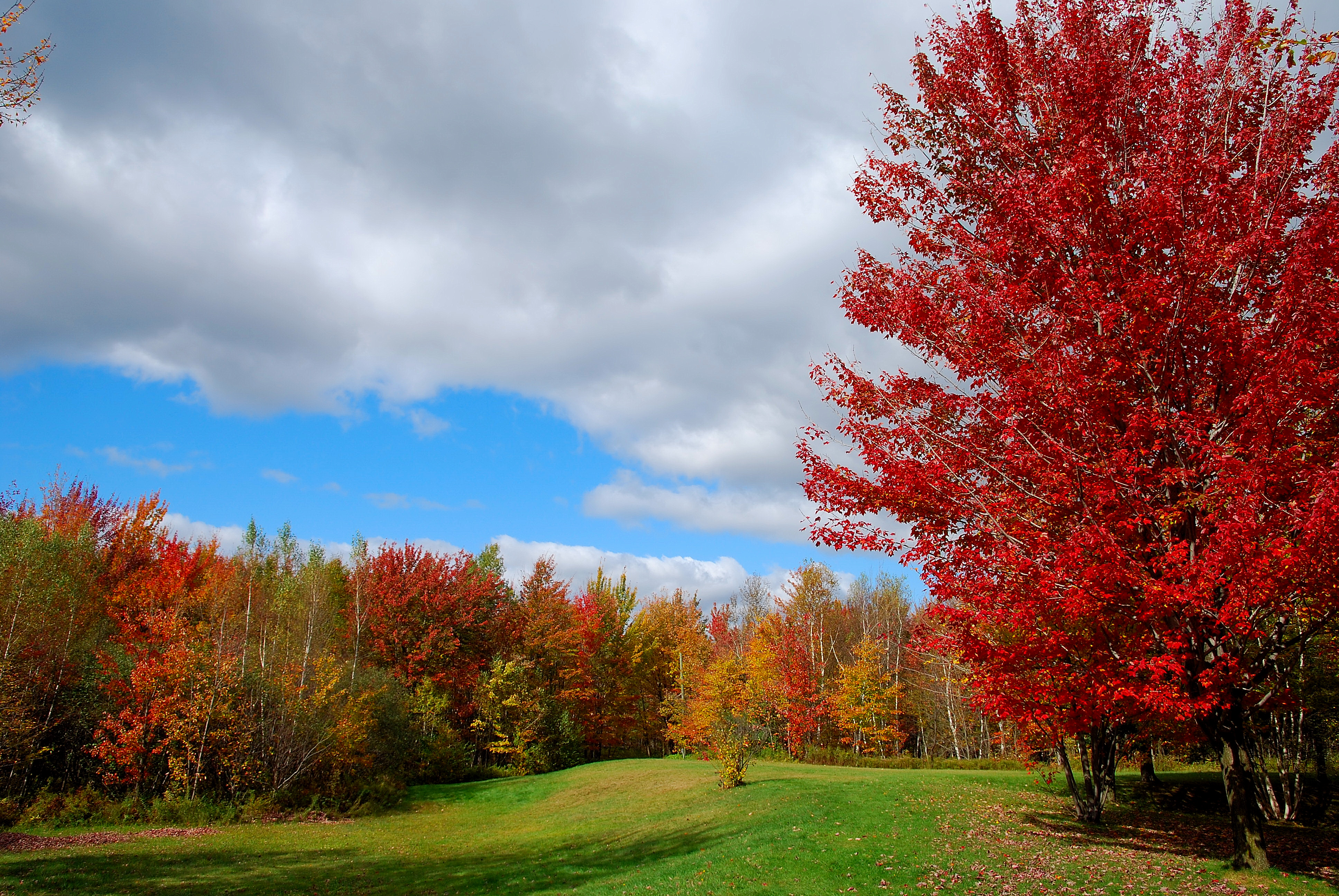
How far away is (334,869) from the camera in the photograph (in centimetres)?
1389

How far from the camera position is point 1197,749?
19.1 m

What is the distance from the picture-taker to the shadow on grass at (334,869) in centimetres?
1145

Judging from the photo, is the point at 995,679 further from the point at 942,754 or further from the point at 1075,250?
the point at 942,754

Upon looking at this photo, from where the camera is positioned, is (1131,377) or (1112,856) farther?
(1112,856)

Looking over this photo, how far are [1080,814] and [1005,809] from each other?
1666 millimetres

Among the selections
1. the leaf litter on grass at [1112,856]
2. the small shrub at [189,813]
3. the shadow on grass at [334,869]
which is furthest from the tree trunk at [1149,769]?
the small shrub at [189,813]

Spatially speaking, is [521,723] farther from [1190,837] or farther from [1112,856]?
[1112,856]

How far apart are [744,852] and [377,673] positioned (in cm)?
2042

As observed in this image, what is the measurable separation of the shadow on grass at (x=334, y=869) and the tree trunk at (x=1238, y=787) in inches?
337

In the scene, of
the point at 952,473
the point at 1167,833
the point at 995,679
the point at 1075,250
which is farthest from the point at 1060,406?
the point at 1167,833

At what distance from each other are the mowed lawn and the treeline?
2890 mm

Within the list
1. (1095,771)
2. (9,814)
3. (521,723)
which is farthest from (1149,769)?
(9,814)

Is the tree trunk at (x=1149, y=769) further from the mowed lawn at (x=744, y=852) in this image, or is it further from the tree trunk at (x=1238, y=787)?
the tree trunk at (x=1238, y=787)

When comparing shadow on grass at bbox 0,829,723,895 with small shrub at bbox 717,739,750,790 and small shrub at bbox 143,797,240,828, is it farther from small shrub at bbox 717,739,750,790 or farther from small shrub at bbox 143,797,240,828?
small shrub at bbox 717,739,750,790
